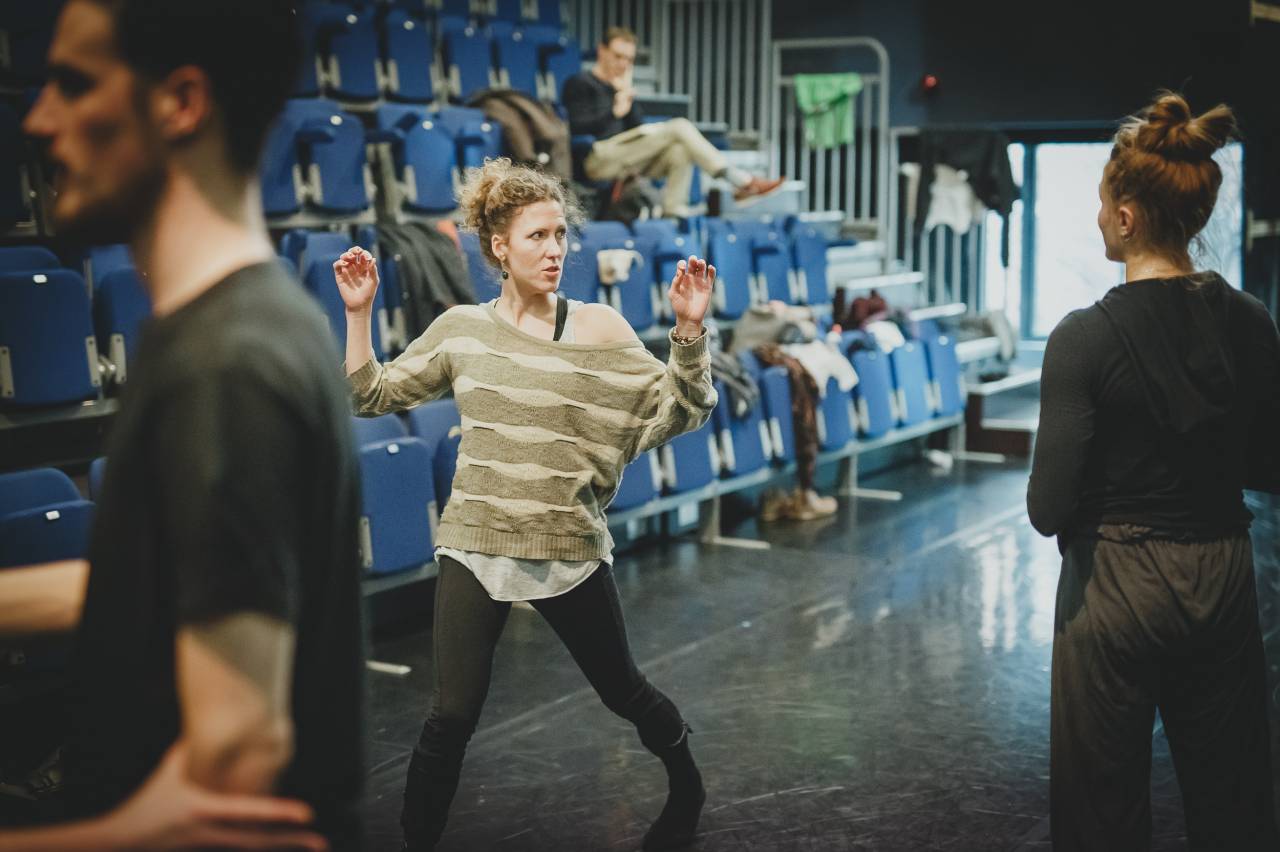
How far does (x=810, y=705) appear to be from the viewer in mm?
4473

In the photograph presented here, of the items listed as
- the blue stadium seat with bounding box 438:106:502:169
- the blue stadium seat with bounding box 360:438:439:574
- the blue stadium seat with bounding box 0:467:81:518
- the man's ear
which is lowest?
the blue stadium seat with bounding box 360:438:439:574

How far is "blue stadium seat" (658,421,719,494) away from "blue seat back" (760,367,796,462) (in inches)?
18.0

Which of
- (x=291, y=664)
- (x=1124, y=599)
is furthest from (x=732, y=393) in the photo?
(x=291, y=664)

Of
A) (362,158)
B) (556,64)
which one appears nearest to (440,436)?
(362,158)

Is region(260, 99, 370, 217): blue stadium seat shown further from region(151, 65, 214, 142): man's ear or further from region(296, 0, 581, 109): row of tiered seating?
region(151, 65, 214, 142): man's ear

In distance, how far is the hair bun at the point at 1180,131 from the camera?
2.33 meters

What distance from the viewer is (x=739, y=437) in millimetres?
6777

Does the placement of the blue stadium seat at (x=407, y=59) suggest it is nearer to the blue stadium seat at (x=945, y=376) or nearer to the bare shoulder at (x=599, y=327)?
the blue stadium seat at (x=945, y=376)

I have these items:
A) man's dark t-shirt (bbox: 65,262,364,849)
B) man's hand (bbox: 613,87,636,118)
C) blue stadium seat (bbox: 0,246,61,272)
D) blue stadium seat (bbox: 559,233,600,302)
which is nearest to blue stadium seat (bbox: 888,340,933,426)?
man's hand (bbox: 613,87,636,118)

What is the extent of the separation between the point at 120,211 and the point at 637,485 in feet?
16.7

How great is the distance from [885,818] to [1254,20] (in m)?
4.37

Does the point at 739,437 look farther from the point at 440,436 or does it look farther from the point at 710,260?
the point at 440,436

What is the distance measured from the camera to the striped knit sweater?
2.90 metres

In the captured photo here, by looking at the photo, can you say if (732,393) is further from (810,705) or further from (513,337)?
(513,337)
